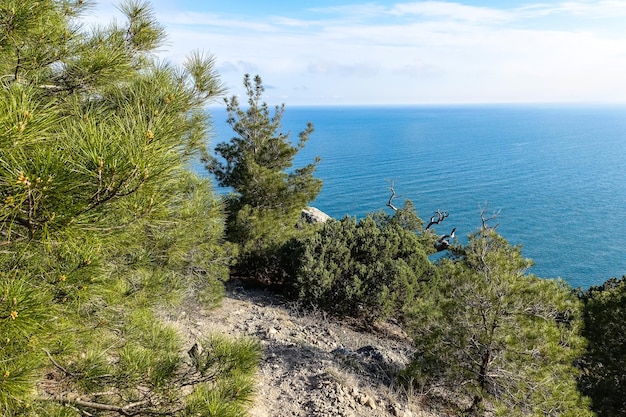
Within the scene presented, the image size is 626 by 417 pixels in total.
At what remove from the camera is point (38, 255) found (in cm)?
271

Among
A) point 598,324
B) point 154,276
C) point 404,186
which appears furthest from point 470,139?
point 154,276

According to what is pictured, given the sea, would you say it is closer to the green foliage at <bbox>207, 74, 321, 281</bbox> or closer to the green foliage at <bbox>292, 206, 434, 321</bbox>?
the green foliage at <bbox>207, 74, 321, 281</bbox>

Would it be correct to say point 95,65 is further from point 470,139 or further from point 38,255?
point 470,139

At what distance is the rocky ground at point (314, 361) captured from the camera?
19.2 feet

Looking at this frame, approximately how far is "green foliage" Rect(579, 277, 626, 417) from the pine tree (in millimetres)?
7460

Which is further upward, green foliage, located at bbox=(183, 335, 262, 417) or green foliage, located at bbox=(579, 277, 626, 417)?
green foliage, located at bbox=(183, 335, 262, 417)

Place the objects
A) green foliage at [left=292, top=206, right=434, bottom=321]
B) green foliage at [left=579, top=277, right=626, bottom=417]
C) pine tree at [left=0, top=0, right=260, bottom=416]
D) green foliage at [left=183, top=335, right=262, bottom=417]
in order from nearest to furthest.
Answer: pine tree at [left=0, top=0, right=260, bottom=416] < green foliage at [left=183, top=335, right=262, bottom=417] < green foliage at [left=579, top=277, right=626, bottom=417] < green foliage at [left=292, top=206, right=434, bottom=321]

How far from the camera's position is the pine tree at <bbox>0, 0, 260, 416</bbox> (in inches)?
65.9

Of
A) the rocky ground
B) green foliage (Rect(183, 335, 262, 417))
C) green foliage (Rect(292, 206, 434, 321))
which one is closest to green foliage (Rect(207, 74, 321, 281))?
green foliage (Rect(292, 206, 434, 321))

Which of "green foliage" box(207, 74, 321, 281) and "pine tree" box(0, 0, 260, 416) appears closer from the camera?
"pine tree" box(0, 0, 260, 416)

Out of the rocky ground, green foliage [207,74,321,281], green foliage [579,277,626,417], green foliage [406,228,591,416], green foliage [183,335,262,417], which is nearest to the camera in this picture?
green foliage [183,335,262,417]

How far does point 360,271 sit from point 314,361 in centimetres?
501

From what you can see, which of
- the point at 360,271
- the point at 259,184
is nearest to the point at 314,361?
the point at 360,271

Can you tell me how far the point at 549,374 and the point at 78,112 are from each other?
6.36 metres
